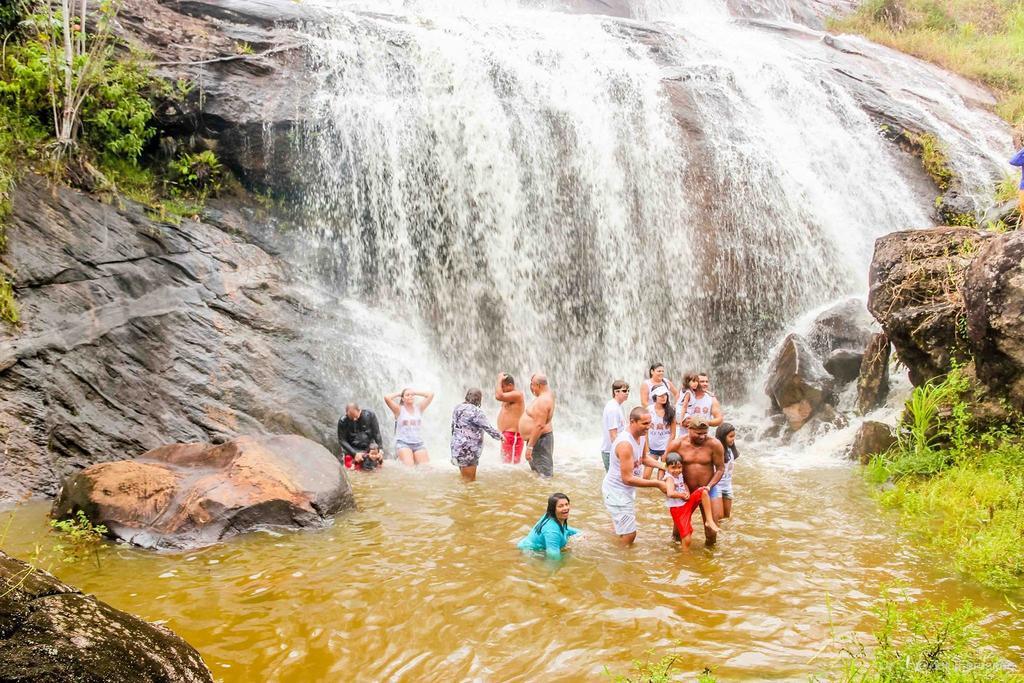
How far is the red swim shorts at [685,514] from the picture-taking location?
6801 mm

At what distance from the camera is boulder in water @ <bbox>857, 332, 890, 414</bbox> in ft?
38.9

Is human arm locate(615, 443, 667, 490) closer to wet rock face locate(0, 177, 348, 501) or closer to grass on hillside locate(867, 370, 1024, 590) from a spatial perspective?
grass on hillside locate(867, 370, 1024, 590)

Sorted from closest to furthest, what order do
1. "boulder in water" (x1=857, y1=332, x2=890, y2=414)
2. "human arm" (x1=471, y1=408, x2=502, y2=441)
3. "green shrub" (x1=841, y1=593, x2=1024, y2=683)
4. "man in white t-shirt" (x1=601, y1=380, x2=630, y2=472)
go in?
"green shrub" (x1=841, y1=593, x2=1024, y2=683)
"man in white t-shirt" (x1=601, y1=380, x2=630, y2=472)
"human arm" (x1=471, y1=408, x2=502, y2=441)
"boulder in water" (x1=857, y1=332, x2=890, y2=414)

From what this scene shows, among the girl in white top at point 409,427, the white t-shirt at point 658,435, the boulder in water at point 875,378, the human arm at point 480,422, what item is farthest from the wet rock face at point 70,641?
the boulder in water at point 875,378

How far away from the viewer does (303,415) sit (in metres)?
11.2

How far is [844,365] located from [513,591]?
9397 mm

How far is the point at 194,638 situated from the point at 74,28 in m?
11.8

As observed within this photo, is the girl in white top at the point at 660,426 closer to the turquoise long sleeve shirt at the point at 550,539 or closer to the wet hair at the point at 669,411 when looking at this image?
the wet hair at the point at 669,411

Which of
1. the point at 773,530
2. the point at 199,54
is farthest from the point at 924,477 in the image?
the point at 199,54

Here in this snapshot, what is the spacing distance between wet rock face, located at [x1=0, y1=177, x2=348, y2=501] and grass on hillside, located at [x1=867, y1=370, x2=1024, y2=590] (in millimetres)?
8178

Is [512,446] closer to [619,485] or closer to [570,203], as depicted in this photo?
[619,485]

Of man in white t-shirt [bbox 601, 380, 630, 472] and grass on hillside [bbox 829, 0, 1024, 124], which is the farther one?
grass on hillside [bbox 829, 0, 1024, 124]

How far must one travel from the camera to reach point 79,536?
22.7 feet

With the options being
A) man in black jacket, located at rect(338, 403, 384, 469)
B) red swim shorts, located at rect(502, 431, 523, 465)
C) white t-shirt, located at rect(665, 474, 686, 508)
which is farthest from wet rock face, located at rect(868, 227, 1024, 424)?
man in black jacket, located at rect(338, 403, 384, 469)
